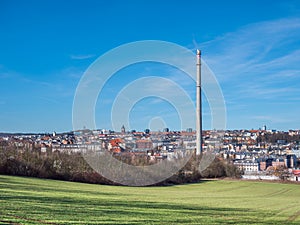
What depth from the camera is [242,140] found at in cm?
14588

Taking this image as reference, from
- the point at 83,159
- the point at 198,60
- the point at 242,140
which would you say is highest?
the point at 198,60

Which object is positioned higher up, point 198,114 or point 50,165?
point 198,114

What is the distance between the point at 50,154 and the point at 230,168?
1156 inches

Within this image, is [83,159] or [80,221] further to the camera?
[83,159]

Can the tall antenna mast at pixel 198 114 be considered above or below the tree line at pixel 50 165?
above

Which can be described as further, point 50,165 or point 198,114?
point 198,114

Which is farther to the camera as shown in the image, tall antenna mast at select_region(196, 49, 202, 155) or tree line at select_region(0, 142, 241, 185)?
tall antenna mast at select_region(196, 49, 202, 155)

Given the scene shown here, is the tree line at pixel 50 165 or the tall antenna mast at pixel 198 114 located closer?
the tree line at pixel 50 165

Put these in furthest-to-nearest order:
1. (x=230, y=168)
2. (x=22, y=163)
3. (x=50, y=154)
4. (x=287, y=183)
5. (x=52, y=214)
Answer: (x=230, y=168) → (x=287, y=183) → (x=50, y=154) → (x=22, y=163) → (x=52, y=214)

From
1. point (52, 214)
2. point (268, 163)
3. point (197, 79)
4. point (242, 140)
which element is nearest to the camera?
point (52, 214)

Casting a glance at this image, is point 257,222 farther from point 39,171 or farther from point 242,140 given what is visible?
point 242,140

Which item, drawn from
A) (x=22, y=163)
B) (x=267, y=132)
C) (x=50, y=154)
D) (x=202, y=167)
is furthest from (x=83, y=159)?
(x=267, y=132)

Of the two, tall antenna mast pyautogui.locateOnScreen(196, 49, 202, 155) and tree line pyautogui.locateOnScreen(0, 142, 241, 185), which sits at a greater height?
tall antenna mast pyautogui.locateOnScreen(196, 49, 202, 155)

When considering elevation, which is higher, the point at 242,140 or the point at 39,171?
the point at 242,140
